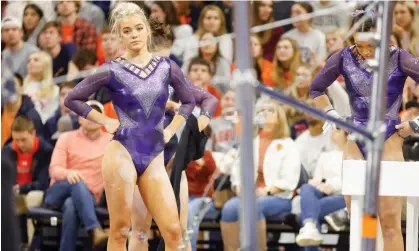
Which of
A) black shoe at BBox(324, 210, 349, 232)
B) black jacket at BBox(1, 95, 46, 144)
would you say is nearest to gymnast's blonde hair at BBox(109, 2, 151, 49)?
black jacket at BBox(1, 95, 46, 144)

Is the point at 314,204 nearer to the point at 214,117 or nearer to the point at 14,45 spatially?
the point at 214,117

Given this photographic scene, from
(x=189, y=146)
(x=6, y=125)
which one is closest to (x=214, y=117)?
(x=189, y=146)

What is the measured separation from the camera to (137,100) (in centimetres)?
436

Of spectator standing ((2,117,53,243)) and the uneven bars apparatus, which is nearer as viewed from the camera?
the uneven bars apparatus

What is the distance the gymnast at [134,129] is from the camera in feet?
14.2

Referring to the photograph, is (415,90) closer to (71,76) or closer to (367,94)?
(367,94)

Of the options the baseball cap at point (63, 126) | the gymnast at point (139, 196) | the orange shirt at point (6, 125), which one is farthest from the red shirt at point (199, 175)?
the orange shirt at point (6, 125)

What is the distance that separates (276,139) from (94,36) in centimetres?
118

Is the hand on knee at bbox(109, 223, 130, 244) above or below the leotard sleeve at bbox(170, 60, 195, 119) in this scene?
below

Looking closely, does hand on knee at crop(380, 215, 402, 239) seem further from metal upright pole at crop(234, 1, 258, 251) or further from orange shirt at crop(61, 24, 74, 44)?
orange shirt at crop(61, 24, 74, 44)

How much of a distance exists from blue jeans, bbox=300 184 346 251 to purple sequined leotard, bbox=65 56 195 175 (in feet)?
4.64

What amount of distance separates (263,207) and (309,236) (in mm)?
331

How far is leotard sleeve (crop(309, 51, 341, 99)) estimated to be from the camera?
4.73 meters

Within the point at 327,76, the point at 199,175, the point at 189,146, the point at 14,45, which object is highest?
the point at 14,45
